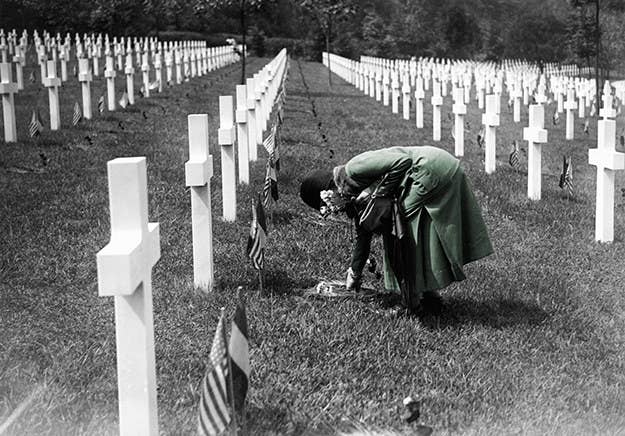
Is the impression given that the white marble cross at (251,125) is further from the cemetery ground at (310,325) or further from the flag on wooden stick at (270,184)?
the flag on wooden stick at (270,184)

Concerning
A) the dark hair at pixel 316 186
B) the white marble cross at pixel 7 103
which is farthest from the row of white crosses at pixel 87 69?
the dark hair at pixel 316 186

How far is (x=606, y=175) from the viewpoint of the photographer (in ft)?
26.9

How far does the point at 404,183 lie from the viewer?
18.7ft

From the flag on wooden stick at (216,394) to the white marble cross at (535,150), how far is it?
7047 millimetres

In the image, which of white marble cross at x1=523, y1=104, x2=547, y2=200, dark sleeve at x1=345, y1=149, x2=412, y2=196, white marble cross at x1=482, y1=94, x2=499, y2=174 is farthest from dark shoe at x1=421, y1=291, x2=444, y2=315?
white marble cross at x1=482, y1=94, x2=499, y2=174

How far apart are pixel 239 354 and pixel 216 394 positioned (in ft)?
0.74

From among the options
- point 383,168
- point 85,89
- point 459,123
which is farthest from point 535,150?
point 85,89

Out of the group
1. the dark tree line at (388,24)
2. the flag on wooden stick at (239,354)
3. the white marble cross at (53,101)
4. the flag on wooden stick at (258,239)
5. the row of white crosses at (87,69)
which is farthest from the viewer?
the dark tree line at (388,24)

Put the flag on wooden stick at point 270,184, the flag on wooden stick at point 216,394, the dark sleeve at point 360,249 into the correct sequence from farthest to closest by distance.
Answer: the flag on wooden stick at point 270,184, the dark sleeve at point 360,249, the flag on wooden stick at point 216,394

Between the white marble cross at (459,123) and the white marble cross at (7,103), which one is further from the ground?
the white marble cross at (7,103)

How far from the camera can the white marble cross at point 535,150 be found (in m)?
9.95

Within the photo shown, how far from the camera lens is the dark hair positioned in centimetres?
591

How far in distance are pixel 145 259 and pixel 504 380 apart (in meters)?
2.19

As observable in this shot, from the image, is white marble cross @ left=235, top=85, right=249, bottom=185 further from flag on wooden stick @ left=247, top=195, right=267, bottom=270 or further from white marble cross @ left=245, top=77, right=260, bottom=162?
flag on wooden stick @ left=247, top=195, right=267, bottom=270
